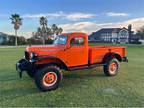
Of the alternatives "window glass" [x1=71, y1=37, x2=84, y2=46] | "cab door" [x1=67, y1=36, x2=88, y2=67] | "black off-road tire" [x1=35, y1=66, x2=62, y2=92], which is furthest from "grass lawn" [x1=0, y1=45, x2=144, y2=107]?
"window glass" [x1=71, y1=37, x2=84, y2=46]

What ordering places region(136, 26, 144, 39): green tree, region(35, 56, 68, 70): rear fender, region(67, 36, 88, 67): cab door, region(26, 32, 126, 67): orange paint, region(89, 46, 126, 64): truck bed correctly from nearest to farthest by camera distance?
1. region(35, 56, 68, 70): rear fender
2. region(26, 32, 126, 67): orange paint
3. region(67, 36, 88, 67): cab door
4. region(89, 46, 126, 64): truck bed
5. region(136, 26, 144, 39): green tree

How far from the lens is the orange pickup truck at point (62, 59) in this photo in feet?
21.2

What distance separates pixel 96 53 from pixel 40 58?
2.65 m

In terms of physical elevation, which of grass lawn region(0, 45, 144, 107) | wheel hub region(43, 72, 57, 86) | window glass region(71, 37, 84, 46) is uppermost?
window glass region(71, 37, 84, 46)

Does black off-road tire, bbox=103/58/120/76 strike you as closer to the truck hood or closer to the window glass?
the window glass

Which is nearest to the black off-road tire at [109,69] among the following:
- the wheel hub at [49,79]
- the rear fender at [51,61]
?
the rear fender at [51,61]

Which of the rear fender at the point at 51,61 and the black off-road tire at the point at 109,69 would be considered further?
the black off-road tire at the point at 109,69

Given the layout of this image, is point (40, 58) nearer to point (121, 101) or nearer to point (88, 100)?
point (88, 100)

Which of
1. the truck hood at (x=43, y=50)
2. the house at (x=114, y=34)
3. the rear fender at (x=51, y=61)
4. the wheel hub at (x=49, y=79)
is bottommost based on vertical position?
the wheel hub at (x=49, y=79)

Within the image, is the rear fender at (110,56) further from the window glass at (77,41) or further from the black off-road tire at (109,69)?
the window glass at (77,41)

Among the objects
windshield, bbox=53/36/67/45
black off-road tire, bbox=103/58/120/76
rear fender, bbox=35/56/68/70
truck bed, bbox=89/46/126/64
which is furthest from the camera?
black off-road tire, bbox=103/58/120/76

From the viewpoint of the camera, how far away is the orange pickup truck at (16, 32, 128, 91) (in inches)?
254

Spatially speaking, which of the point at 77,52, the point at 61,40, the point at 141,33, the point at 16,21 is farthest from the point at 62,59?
the point at 141,33

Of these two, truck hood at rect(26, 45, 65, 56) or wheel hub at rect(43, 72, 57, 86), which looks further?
truck hood at rect(26, 45, 65, 56)
